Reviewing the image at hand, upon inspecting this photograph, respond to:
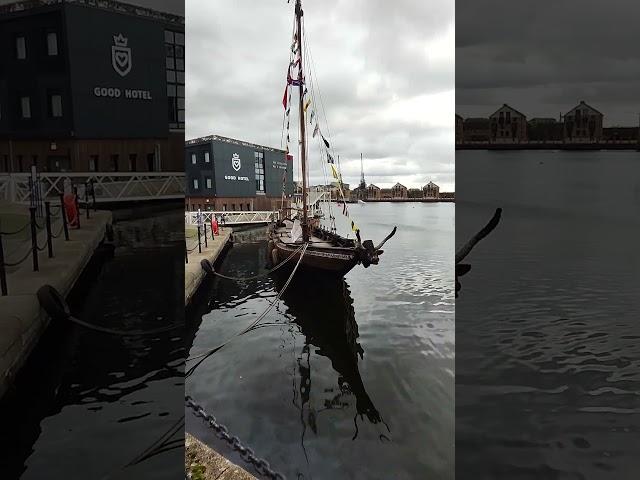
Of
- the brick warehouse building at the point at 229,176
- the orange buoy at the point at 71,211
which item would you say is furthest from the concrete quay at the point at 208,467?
the brick warehouse building at the point at 229,176

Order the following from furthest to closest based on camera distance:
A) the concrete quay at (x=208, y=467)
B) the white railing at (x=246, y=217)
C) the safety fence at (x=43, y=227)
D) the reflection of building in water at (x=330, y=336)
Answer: the white railing at (x=246, y=217), the reflection of building in water at (x=330, y=336), the safety fence at (x=43, y=227), the concrete quay at (x=208, y=467)

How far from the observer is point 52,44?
337 inches

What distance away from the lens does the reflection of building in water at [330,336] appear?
7.63 m

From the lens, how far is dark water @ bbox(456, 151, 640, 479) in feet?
18.1

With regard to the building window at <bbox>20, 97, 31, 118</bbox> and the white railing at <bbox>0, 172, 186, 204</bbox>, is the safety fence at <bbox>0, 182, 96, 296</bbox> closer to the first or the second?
the white railing at <bbox>0, 172, 186, 204</bbox>

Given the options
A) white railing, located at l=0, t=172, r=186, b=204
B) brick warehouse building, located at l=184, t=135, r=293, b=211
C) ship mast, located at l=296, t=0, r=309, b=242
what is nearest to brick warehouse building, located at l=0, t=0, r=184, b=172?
white railing, located at l=0, t=172, r=186, b=204

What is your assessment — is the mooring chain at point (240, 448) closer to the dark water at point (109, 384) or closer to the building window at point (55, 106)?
the dark water at point (109, 384)

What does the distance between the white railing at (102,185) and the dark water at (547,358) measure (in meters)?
5.94

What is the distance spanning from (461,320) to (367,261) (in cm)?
437

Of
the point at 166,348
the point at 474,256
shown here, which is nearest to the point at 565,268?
the point at 474,256

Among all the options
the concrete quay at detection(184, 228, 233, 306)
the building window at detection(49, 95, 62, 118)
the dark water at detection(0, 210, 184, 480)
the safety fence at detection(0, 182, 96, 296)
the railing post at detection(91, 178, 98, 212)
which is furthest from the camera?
the concrete quay at detection(184, 228, 233, 306)

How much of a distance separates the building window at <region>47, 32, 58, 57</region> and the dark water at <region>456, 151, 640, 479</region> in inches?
327

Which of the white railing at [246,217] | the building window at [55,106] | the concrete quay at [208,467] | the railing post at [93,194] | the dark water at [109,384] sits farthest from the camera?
the white railing at [246,217]

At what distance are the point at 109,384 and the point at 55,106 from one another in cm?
683
